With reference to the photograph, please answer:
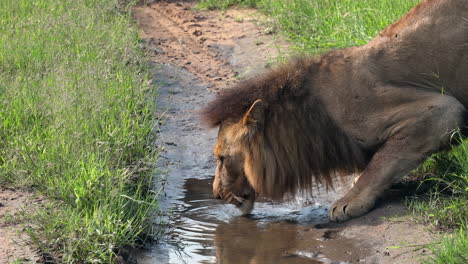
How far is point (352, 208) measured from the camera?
15.7 feet

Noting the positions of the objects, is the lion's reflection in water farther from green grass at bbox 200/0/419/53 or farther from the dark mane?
green grass at bbox 200/0/419/53

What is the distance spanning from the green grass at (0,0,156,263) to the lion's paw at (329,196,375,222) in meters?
1.22

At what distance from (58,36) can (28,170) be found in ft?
10.8

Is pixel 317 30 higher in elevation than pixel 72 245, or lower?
higher

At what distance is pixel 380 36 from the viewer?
5195 millimetres

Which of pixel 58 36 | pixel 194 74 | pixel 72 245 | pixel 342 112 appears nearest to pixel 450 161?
pixel 342 112

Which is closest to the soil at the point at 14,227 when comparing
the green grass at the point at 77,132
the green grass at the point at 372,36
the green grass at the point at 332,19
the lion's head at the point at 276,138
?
the green grass at the point at 77,132

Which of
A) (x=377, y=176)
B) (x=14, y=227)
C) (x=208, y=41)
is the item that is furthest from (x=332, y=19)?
(x=14, y=227)

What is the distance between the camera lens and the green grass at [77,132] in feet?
13.5

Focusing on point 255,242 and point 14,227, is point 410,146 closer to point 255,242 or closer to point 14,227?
point 255,242

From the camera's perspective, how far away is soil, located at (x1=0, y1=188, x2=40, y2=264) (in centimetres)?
393

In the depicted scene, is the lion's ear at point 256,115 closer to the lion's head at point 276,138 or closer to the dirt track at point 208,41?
the lion's head at point 276,138

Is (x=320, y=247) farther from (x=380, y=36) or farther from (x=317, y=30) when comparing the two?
(x=317, y=30)

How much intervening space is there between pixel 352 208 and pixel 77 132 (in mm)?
1971
